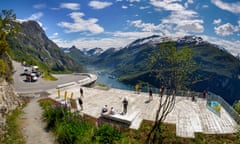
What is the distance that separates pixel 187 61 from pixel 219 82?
183288mm

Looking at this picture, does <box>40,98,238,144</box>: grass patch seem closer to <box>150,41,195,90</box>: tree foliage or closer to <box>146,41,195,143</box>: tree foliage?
<box>146,41,195,143</box>: tree foliage

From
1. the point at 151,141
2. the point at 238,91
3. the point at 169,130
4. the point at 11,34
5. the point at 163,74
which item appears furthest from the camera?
the point at 238,91

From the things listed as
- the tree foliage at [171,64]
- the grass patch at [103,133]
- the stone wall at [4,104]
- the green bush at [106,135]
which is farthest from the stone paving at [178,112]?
the stone wall at [4,104]

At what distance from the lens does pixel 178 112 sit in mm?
22344

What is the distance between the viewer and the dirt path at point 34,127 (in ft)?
49.6

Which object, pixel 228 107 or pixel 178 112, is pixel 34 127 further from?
pixel 228 107

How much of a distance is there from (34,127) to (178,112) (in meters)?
15.3

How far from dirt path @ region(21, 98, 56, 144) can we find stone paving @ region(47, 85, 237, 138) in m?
5.07

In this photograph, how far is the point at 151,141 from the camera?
51.1ft

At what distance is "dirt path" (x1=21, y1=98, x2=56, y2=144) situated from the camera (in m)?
15.1

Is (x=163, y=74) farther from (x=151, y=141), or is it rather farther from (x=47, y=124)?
(x=47, y=124)

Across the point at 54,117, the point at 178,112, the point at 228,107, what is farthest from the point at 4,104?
the point at 228,107

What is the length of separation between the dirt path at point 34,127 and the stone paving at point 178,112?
507 centimetres

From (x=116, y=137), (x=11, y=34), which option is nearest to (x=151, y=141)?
(x=116, y=137)
